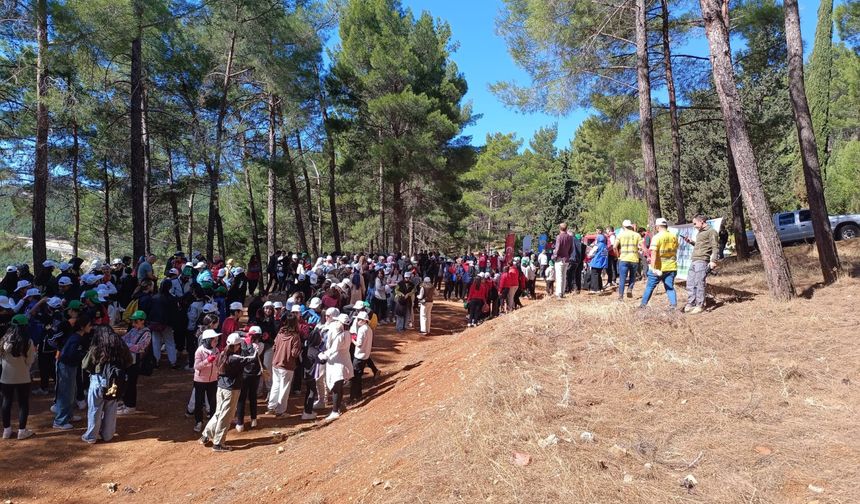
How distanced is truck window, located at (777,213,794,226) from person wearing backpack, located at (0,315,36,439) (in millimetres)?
24663

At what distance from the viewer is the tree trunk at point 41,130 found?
1141 centimetres

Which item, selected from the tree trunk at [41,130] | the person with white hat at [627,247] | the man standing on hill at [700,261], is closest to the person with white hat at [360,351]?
the person with white hat at [627,247]

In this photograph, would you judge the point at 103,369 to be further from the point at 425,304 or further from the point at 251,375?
the point at 425,304

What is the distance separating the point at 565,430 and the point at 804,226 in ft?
70.3

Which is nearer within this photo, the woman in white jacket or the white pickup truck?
the woman in white jacket

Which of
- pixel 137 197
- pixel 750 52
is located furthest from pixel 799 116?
pixel 137 197

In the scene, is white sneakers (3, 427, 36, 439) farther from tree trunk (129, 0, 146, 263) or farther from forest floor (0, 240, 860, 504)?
tree trunk (129, 0, 146, 263)

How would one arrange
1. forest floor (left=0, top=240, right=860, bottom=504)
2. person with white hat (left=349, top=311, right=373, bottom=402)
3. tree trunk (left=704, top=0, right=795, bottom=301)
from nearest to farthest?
forest floor (left=0, top=240, right=860, bottom=504) < tree trunk (left=704, top=0, right=795, bottom=301) < person with white hat (left=349, top=311, right=373, bottom=402)

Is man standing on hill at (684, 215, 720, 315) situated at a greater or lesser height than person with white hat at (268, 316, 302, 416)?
greater

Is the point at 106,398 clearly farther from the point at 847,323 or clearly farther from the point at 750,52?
the point at 750,52

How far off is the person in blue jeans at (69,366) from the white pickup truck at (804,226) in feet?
69.5

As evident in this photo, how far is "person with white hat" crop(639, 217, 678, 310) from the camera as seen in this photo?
26.4 ft

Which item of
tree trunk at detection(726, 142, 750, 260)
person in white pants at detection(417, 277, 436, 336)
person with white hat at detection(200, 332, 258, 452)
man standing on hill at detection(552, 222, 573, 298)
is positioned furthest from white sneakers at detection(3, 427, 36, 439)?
tree trunk at detection(726, 142, 750, 260)

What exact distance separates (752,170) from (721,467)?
614 centimetres
